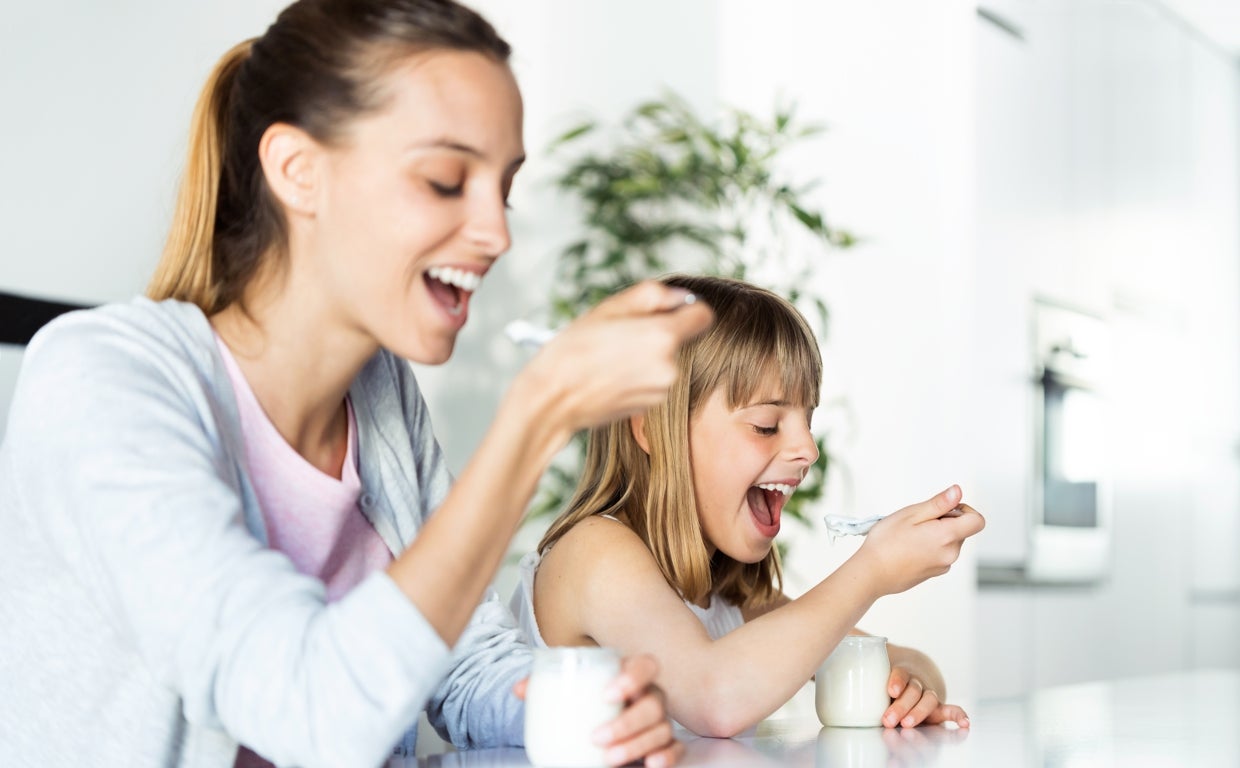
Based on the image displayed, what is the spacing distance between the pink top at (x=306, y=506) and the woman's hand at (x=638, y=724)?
0.35 m

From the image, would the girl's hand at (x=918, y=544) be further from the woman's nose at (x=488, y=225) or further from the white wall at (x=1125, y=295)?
the white wall at (x=1125, y=295)

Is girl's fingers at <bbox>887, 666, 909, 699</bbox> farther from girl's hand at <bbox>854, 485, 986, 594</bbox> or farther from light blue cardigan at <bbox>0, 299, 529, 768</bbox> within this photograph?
light blue cardigan at <bbox>0, 299, 529, 768</bbox>

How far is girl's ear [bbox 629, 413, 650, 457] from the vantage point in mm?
1733

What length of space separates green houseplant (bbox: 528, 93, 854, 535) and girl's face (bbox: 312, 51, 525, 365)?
1933 mm

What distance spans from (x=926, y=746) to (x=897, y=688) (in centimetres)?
18

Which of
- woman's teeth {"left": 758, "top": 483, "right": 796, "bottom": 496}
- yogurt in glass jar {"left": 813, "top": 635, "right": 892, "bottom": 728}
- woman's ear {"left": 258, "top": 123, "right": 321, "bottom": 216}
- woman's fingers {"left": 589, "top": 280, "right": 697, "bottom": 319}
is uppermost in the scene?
woman's ear {"left": 258, "top": 123, "right": 321, "bottom": 216}

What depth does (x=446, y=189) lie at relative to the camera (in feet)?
3.44

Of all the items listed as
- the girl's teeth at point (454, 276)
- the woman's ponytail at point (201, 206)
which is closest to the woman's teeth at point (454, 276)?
the girl's teeth at point (454, 276)

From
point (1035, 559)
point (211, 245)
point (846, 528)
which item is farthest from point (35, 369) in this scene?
point (1035, 559)

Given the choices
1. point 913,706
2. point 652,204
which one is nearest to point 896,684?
point 913,706

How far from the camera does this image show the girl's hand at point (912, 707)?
1.39 m

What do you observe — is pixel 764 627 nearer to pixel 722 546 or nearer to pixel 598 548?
pixel 598 548

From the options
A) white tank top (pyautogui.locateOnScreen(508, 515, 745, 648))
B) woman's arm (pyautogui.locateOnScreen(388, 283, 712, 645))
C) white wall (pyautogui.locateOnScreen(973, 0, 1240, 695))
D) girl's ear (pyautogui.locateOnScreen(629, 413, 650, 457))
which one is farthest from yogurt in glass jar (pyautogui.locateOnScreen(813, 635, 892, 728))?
white wall (pyautogui.locateOnScreen(973, 0, 1240, 695))

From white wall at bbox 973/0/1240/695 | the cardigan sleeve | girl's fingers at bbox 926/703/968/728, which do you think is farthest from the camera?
white wall at bbox 973/0/1240/695
